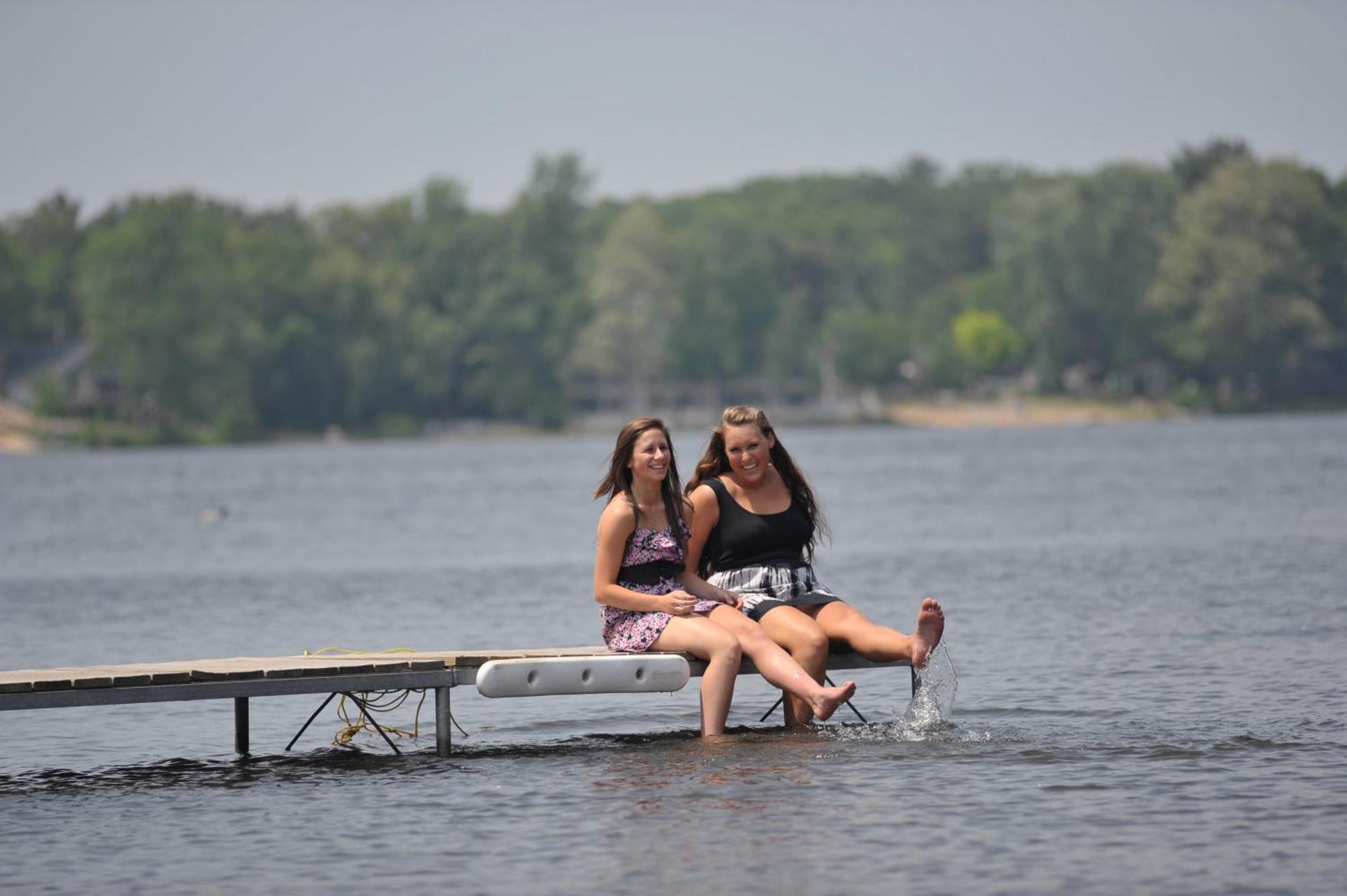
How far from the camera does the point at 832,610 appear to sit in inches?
472

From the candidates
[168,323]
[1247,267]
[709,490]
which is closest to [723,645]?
[709,490]

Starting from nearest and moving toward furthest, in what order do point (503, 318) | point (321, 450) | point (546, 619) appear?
point (546, 619)
point (321, 450)
point (503, 318)

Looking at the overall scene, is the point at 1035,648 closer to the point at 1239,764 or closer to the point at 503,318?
the point at 1239,764

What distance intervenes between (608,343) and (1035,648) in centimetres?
13583

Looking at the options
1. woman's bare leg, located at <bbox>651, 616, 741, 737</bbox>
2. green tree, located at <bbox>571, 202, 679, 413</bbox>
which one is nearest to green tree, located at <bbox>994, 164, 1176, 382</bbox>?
green tree, located at <bbox>571, 202, 679, 413</bbox>

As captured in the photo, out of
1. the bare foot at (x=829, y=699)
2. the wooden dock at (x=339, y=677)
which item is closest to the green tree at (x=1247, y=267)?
the wooden dock at (x=339, y=677)

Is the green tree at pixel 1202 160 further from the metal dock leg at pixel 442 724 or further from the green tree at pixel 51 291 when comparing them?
the metal dock leg at pixel 442 724

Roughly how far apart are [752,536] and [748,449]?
580mm

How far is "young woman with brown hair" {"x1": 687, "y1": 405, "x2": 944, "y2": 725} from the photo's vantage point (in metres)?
11.7

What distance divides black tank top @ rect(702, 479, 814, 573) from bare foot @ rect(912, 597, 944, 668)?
101 centimetres

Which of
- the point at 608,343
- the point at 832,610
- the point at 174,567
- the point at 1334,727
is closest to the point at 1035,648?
the point at 1334,727

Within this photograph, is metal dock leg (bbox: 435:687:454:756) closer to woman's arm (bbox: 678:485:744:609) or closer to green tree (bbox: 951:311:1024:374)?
woman's arm (bbox: 678:485:744:609)

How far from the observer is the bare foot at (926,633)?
11062 millimetres

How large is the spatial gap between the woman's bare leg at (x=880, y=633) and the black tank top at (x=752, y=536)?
1.31 feet
